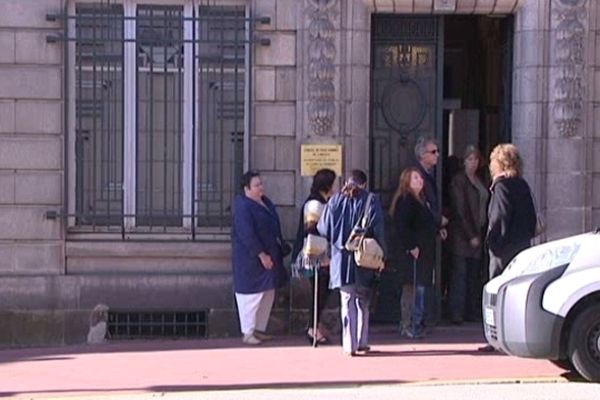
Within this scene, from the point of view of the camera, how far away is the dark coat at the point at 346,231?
1152 cm

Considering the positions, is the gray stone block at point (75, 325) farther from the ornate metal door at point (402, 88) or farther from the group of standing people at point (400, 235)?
the ornate metal door at point (402, 88)

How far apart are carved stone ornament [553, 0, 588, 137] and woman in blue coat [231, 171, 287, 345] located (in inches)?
129

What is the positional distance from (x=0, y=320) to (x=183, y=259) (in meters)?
2.05

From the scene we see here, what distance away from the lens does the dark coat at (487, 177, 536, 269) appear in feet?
37.9

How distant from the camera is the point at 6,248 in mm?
13359

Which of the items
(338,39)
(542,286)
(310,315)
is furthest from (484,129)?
(542,286)

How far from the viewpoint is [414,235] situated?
1267 centimetres

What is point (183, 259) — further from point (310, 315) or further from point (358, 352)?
point (358, 352)

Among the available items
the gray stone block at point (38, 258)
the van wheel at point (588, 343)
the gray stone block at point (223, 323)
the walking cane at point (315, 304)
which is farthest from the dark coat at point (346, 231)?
the gray stone block at point (38, 258)

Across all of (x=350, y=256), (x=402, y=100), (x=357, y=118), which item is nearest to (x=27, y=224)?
(x=357, y=118)

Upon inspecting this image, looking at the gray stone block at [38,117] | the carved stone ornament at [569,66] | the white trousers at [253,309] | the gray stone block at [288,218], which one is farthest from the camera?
the gray stone block at [288,218]

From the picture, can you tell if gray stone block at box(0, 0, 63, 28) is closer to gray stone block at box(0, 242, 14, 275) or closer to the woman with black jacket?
gray stone block at box(0, 242, 14, 275)

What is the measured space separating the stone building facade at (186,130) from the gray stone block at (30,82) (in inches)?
0.5

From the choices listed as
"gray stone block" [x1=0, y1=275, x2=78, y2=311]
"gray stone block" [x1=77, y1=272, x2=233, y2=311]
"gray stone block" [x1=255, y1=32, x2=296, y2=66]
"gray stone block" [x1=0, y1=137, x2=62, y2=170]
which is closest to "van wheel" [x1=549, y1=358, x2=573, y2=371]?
"gray stone block" [x1=77, y1=272, x2=233, y2=311]
